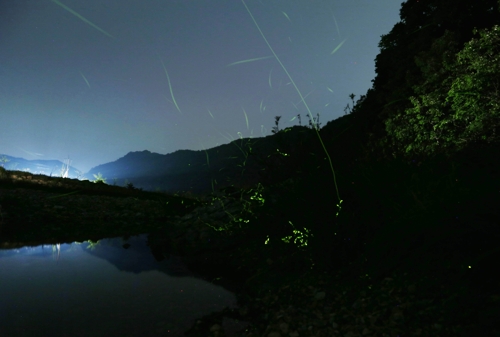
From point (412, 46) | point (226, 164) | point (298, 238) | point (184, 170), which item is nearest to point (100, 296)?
point (298, 238)

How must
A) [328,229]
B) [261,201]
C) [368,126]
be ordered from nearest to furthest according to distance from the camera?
[328,229]
[261,201]
[368,126]

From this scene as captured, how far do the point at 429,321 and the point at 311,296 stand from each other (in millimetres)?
1164

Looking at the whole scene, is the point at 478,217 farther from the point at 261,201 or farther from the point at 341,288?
the point at 261,201

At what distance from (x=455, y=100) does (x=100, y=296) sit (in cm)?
1351

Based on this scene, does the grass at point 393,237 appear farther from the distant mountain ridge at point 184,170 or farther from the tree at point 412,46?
the tree at point 412,46

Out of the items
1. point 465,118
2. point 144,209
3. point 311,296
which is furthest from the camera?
point 144,209

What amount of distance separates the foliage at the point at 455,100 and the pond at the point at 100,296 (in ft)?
26.8

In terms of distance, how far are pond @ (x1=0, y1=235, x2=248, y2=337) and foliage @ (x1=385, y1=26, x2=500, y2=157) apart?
26.8 feet

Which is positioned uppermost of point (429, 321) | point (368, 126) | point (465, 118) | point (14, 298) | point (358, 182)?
point (368, 126)

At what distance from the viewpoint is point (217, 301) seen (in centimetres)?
350

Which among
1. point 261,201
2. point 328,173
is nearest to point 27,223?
point 261,201

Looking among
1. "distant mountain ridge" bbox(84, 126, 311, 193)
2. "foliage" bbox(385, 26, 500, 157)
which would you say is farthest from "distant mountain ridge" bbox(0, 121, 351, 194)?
"foliage" bbox(385, 26, 500, 157)

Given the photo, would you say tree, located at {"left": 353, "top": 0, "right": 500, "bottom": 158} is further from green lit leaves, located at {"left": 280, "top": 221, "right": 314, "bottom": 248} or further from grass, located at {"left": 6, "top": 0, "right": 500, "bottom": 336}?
green lit leaves, located at {"left": 280, "top": 221, "right": 314, "bottom": 248}

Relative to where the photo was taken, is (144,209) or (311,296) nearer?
(311,296)
